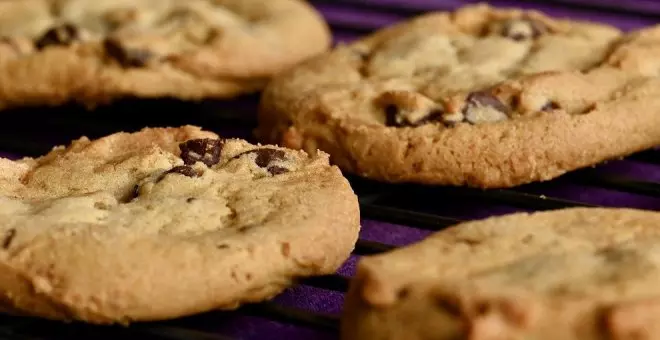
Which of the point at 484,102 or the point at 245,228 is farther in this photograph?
the point at 484,102

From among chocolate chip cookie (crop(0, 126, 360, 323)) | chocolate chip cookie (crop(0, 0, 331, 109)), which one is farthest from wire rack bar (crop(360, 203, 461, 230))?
chocolate chip cookie (crop(0, 0, 331, 109))

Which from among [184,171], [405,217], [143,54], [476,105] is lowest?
[405,217]

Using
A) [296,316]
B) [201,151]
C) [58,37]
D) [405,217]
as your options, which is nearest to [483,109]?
[405,217]

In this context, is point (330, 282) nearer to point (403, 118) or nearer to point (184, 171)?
point (184, 171)

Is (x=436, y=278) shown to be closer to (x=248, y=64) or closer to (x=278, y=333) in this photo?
(x=278, y=333)

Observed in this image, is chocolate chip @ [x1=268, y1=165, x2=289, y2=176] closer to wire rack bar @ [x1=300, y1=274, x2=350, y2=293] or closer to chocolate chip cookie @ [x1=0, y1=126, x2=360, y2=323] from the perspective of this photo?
chocolate chip cookie @ [x1=0, y1=126, x2=360, y2=323]

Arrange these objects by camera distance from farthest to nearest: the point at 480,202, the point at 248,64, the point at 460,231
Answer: the point at 248,64
the point at 480,202
the point at 460,231

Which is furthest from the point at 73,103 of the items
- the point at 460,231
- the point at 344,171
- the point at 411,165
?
the point at 460,231
